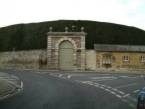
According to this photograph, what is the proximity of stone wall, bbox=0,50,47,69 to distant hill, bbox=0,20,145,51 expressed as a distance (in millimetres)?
3098

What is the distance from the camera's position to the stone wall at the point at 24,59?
57.7m

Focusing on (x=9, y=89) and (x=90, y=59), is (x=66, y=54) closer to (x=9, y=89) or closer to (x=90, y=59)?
(x=90, y=59)

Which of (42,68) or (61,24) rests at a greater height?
(61,24)

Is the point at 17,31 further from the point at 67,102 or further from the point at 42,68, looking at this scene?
the point at 67,102

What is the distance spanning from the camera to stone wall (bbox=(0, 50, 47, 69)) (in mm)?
57734

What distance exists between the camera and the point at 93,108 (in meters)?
14.2

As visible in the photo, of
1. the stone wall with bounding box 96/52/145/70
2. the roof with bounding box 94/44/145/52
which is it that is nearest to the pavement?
the stone wall with bounding box 96/52/145/70

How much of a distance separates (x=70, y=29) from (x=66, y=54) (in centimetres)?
934

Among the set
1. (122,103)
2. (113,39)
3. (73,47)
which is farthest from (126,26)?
(122,103)

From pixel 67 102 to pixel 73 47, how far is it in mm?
39511

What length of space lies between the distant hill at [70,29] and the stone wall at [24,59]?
3.10 metres

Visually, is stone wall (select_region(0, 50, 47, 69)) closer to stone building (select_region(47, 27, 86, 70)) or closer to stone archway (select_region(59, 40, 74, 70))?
stone building (select_region(47, 27, 86, 70))

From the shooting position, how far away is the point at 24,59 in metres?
59.5

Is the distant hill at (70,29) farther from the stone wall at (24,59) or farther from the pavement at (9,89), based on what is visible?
the pavement at (9,89)
